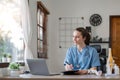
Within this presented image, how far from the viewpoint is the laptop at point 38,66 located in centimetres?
253

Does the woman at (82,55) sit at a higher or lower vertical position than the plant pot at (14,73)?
higher

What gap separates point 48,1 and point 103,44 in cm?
203

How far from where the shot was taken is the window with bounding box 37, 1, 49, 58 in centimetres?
595

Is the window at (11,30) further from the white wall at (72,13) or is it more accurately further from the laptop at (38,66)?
the white wall at (72,13)

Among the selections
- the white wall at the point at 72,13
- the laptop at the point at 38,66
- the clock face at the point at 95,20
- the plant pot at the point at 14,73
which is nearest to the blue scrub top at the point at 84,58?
the laptop at the point at 38,66

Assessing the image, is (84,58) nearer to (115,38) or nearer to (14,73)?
(14,73)

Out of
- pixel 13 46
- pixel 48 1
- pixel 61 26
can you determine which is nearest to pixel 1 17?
pixel 13 46

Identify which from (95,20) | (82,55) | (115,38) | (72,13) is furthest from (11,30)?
(115,38)

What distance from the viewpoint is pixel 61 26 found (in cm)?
771

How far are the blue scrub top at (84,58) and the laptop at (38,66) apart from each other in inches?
21.4

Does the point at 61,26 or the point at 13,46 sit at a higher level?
the point at 61,26

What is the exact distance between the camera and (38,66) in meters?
2.57

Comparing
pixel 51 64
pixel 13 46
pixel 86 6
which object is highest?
pixel 86 6

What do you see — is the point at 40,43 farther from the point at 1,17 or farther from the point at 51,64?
the point at 1,17
